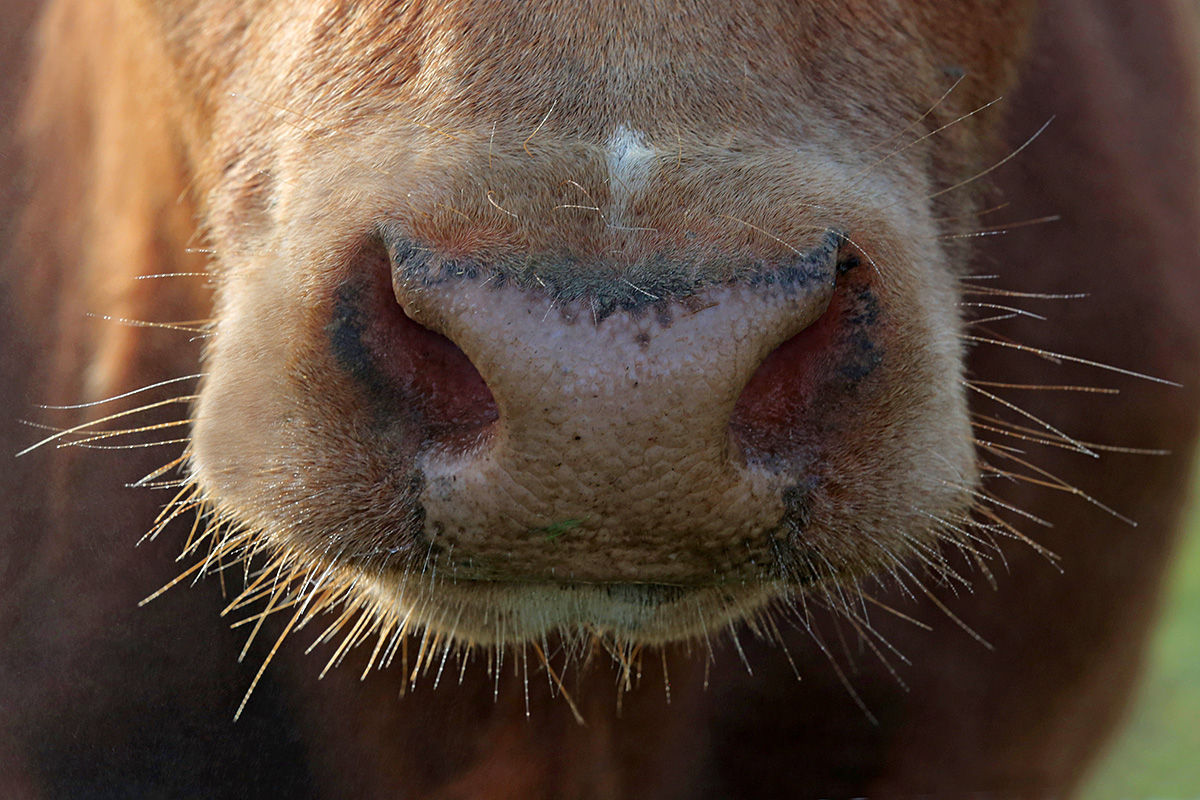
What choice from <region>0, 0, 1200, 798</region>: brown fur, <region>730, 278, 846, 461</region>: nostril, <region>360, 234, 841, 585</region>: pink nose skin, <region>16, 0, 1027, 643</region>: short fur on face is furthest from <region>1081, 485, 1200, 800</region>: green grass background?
<region>360, 234, 841, 585</region>: pink nose skin

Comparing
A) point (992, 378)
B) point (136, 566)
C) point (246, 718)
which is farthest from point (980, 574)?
point (136, 566)

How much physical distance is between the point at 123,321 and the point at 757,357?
1261 mm

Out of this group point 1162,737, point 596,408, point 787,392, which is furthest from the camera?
point 1162,737

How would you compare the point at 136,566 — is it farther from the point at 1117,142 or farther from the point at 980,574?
the point at 1117,142

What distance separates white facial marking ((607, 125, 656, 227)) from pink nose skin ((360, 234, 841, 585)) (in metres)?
0.08

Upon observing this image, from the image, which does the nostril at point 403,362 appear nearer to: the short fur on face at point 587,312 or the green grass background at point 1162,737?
the short fur on face at point 587,312

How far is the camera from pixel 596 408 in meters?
1.08

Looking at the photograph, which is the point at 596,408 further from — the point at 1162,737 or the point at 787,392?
the point at 1162,737

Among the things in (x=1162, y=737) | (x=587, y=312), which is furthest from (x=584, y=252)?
(x=1162, y=737)

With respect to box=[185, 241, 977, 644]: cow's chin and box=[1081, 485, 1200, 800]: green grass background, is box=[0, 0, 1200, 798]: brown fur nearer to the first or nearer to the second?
box=[185, 241, 977, 644]: cow's chin

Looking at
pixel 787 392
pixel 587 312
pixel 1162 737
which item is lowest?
pixel 1162 737

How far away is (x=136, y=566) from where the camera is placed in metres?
1.94

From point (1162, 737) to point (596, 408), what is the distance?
275 cm

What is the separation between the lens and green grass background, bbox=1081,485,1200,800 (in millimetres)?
2938
